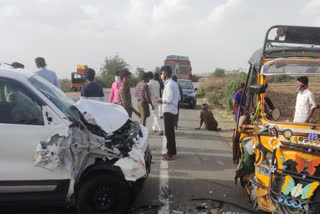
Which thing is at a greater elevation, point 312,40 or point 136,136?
point 312,40

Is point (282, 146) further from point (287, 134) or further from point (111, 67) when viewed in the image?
point (111, 67)

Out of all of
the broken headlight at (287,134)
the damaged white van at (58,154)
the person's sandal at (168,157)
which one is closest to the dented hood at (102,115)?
the damaged white van at (58,154)

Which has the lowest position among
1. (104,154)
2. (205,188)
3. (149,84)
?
(205,188)

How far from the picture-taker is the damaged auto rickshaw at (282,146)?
3213mm

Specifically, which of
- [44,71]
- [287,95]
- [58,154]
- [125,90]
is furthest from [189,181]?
[44,71]

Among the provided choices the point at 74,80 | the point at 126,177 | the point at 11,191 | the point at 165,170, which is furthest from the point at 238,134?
the point at 74,80

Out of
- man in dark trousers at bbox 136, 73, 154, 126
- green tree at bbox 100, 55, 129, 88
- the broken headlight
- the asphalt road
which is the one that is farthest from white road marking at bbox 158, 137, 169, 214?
green tree at bbox 100, 55, 129, 88

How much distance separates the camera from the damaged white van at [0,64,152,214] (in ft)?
11.0

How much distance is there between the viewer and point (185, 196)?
4.52 m

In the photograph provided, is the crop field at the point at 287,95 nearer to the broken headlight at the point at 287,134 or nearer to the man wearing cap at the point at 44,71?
the broken headlight at the point at 287,134

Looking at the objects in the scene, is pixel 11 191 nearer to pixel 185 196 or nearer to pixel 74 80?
pixel 185 196

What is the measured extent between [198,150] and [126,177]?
4.07 meters

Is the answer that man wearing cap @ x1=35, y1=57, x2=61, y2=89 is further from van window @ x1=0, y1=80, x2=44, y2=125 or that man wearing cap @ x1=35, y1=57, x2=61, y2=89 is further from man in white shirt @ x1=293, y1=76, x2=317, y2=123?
man in white shirt @ x1=293, y1=76, x2=317, y2=123

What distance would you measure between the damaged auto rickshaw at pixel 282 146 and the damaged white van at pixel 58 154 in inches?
60.5
